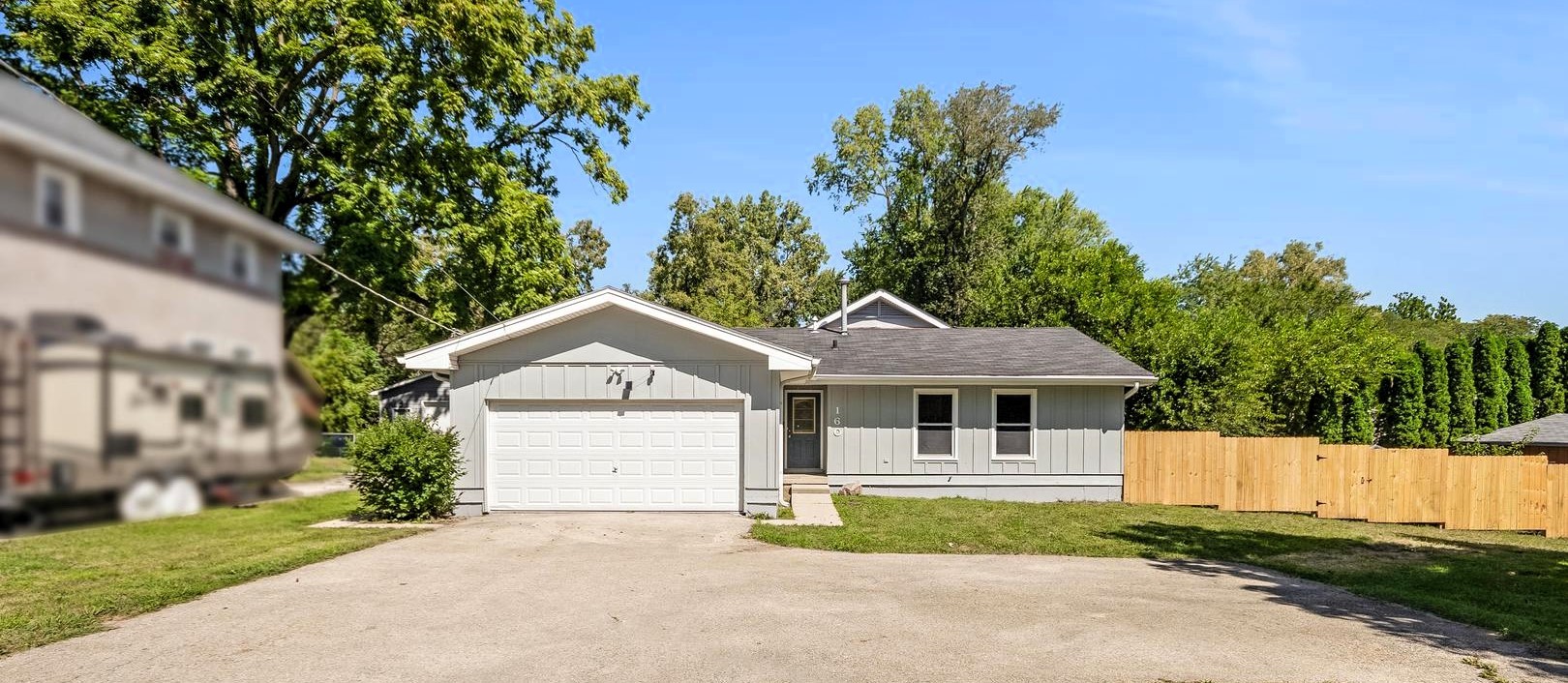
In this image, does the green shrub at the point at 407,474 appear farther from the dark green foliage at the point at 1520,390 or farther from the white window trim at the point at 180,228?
the dark green foliage at the point at 1520,390

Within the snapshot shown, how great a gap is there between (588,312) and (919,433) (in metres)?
8.96

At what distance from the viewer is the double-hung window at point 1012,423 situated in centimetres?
2269

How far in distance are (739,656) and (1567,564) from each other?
570 inches

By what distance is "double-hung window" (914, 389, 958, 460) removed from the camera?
74.6 ft

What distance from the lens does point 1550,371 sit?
34.3 meters

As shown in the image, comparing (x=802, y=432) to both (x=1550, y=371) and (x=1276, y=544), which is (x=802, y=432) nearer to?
(x=1276, y=544)

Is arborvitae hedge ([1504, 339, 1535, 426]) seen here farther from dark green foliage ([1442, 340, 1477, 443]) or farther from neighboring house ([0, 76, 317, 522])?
neighboring house ([0, 76, 317, 522])

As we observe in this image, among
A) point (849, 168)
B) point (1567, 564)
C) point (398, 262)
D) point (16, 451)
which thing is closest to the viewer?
point (16, 451)

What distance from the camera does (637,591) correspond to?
11.5 metres

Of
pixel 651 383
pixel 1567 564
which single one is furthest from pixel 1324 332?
pixel 651 383

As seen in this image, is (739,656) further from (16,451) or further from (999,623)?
(16,451)

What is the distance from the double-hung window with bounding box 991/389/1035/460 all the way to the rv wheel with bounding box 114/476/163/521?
22.7 metres

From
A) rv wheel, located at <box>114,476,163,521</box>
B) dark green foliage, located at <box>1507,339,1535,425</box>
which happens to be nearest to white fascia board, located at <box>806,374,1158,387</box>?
rv wheel, located at <box>114,476,163,521</box>

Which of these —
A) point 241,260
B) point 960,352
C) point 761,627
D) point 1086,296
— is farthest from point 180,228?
point 1086,296
